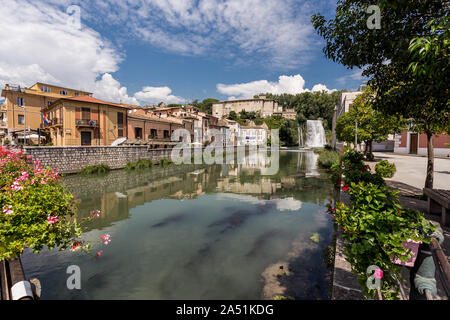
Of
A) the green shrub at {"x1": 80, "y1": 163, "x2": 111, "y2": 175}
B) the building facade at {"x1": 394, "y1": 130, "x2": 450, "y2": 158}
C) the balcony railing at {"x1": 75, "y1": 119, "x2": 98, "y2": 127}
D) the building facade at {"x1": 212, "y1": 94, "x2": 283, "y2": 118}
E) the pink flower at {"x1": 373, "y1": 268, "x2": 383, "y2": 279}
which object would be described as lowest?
the green shrub at {"x1": 80, "y1": 163, "x2": 111, "y2": 175}

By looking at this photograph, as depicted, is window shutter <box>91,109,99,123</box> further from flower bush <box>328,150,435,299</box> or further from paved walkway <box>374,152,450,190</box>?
paved walkway <box>374,152,450,190</box>

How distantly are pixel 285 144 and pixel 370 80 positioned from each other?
60.3 m

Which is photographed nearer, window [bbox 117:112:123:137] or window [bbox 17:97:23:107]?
window [bbox 117:112:123:137]

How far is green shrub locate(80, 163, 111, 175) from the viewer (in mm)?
18311

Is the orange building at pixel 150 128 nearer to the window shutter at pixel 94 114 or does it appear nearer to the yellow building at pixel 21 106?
the window shutter at pixel 94 114

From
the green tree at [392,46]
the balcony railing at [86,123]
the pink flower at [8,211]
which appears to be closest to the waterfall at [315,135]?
the balcony railing at [86,123]

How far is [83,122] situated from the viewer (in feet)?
74.4

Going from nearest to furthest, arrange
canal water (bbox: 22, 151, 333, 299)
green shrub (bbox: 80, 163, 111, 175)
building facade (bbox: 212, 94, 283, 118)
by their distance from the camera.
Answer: canal water (bbox: 22, 151, 333, 299) → green shrub (bbox: 80, 163, 111, 175) → building facade (bbox: 212, 94, 283, 118)

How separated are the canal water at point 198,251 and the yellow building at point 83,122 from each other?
A: 14518 mm

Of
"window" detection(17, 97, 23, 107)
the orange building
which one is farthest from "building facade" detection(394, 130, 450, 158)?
"window" detection(17, 97, 23, 107)

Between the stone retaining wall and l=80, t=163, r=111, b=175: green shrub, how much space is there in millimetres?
442

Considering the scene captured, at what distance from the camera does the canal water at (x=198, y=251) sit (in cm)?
449
